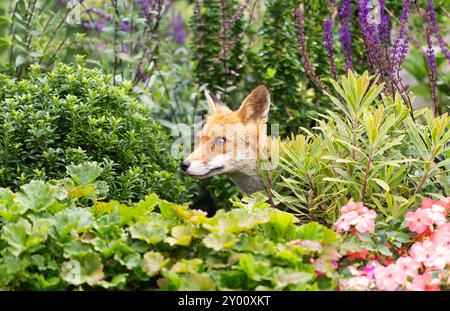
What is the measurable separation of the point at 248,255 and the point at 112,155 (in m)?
1.74

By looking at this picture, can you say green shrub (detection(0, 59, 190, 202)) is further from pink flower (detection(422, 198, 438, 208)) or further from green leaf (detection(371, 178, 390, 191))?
pink flower (detection(422, 198, 438, 208))

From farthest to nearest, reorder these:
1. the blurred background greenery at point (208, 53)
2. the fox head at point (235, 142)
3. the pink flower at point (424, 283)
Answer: the blurred background greenery at point (208, 53) < the fox head at point (235, 142) < the pink flower at point (424, 283)

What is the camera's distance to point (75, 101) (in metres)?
4.41

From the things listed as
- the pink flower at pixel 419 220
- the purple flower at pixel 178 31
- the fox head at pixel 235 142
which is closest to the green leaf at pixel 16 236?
the fox head at pixel 235 142

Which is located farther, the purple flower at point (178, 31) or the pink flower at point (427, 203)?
the purple flower at point (178, 31)

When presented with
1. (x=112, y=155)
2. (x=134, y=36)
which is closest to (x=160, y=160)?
(x=112, y=155)

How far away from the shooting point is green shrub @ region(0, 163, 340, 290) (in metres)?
3.05

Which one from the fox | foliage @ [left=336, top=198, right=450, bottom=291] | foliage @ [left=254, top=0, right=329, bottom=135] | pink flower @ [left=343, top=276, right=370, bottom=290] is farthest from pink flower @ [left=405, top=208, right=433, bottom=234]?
foliage @ [left=254, top=0, right=329, bottom=135]

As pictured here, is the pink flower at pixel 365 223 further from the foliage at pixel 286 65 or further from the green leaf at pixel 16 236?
the foliage at pixel 286 65

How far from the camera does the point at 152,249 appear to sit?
10.9ft

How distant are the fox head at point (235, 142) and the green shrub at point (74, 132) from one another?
413mm

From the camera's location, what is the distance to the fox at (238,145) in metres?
4.41

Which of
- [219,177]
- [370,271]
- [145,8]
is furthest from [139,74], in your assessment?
[370,271]
